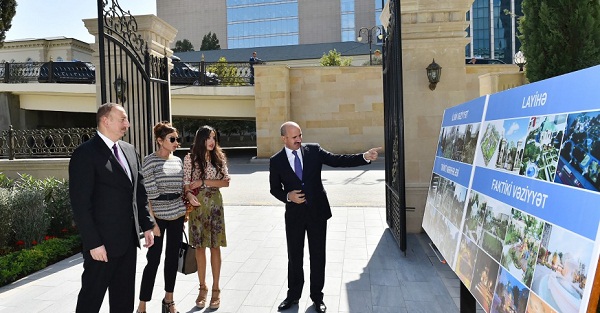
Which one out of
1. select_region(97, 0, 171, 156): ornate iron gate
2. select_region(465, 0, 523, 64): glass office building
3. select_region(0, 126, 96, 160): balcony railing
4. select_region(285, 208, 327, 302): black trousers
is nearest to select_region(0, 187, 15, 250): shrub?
select_region(97, 0, 171, 156): ornate iron gate

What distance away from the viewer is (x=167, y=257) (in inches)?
175

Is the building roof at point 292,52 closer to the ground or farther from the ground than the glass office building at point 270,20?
closer to the ground

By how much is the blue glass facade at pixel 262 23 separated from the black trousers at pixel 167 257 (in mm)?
74054

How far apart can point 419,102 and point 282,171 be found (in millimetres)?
3902

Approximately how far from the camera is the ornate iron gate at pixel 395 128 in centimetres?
617

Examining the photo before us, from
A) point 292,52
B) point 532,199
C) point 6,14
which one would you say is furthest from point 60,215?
point 292,52

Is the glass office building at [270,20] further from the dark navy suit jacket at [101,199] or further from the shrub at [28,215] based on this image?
the dark navy suit jacket at [101,199]

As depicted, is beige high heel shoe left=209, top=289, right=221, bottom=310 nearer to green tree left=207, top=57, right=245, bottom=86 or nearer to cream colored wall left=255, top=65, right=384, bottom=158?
cream colored wall left=255, top=65, right=384, bottom=158

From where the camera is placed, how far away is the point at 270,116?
67.9 feet

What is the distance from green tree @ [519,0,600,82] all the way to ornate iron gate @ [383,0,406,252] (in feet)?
16.2

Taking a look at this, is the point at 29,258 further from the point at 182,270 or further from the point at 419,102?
the point at 419,102

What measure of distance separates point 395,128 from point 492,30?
71.0 meters

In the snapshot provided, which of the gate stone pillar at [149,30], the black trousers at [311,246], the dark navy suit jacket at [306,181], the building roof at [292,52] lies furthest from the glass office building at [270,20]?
the black trousers at [311,246]

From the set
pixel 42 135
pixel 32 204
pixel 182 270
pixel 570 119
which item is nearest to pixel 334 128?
pixel 42 135
